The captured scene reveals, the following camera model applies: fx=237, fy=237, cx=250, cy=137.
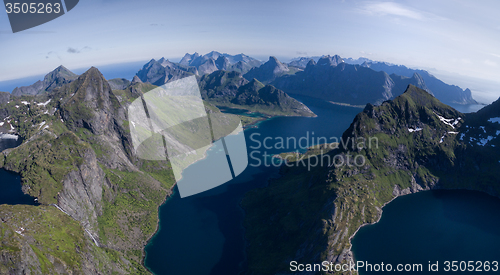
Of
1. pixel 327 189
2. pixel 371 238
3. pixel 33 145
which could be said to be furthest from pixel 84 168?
pixel 371 238

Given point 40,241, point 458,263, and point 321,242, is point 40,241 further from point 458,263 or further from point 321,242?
point 458,263

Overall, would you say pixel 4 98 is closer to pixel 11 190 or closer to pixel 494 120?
pixel 11 190

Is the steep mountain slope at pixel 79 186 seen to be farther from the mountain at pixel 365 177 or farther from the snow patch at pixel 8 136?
the mountain at pixel 365 177

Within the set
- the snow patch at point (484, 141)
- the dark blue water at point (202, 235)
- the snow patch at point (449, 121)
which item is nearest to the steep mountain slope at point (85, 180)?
the dark blue water at point (202, 235)

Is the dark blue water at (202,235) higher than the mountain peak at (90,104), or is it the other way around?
the mountain peak at (90,104)

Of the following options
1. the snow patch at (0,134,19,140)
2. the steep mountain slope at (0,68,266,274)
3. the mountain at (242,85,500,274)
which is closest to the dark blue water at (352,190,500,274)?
the mountain at (242,85,500,274)

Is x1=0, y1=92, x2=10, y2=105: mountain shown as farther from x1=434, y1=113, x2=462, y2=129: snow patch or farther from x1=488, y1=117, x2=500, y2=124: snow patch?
x1=488, y1=117, x2=500, y2=124: snow patch
